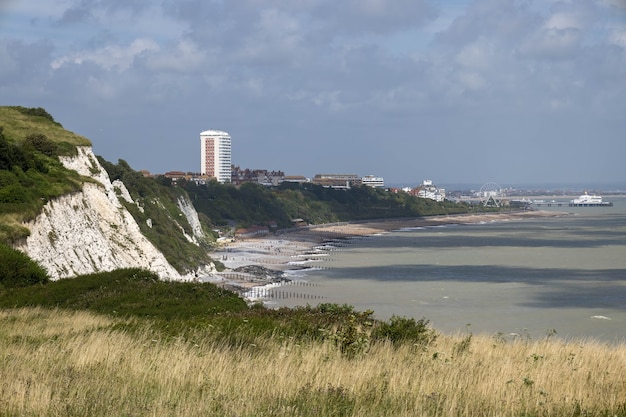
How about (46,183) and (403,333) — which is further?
(46,183)

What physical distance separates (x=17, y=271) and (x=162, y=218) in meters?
61.9

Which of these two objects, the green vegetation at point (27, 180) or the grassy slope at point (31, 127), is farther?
the grassy slope at point (31, 127)

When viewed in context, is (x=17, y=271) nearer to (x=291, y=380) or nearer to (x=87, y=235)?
(x=87, y=235)

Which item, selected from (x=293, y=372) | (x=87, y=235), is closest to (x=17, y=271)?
(x=87, y=235)

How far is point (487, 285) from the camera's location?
68.9m

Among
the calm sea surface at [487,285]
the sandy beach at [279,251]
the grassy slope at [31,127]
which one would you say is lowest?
the sandy beach at [279,251]

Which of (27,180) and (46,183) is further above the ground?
(27,180)

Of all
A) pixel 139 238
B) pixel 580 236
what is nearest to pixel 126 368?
pixel 139 238

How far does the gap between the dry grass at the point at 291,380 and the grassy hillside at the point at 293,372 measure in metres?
0.02

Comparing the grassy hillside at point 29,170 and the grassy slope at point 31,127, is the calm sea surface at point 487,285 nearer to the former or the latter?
the grassy hillside at point 29,170

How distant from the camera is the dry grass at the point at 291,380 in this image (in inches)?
301

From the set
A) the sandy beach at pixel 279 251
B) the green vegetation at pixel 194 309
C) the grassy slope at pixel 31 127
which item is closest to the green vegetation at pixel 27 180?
the grassy slope at pixel 31 127

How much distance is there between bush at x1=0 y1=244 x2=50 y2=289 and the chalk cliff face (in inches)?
304

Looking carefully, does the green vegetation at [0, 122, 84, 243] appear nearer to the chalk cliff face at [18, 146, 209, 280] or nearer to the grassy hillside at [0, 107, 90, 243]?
the grassy hillside at [0, 107, 90, 243]
